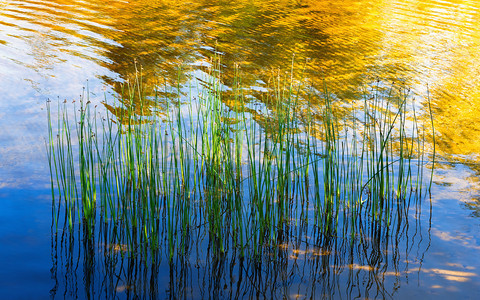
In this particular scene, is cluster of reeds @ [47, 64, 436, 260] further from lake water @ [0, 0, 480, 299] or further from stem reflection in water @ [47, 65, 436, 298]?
lake water @ [0, 0, 480, 299]

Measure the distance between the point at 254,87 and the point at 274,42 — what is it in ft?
7.23

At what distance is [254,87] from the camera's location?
18.4 feet

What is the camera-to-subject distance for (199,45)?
282 inches

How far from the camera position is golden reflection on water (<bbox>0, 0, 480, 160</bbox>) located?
19.2 ft

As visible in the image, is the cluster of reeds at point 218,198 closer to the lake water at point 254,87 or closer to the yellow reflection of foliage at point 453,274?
the lake water at point 254,87

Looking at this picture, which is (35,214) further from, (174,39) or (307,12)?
(307,12)

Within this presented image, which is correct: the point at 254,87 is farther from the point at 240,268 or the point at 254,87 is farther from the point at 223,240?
the point at 240,268

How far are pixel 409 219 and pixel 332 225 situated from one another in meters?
0.54

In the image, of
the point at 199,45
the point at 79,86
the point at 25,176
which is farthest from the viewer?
the point at 199,45

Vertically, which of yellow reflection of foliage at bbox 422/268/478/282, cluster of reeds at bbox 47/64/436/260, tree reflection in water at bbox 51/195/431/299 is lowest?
yellow reflection of foliage at bbox 422/268/478/282

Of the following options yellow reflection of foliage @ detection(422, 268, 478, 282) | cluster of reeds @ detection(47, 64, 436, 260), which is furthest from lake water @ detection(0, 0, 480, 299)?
cluster of reeds @ detection(47, 64, 436, 260)

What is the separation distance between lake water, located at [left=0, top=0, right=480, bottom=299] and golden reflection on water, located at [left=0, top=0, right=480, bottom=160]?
28 millimetres

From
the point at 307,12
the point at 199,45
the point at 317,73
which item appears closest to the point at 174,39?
the point at 199,45

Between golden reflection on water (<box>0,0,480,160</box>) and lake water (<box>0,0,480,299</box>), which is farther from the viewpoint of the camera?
golden reflection on water (<box>0,0,480,160</box>)
